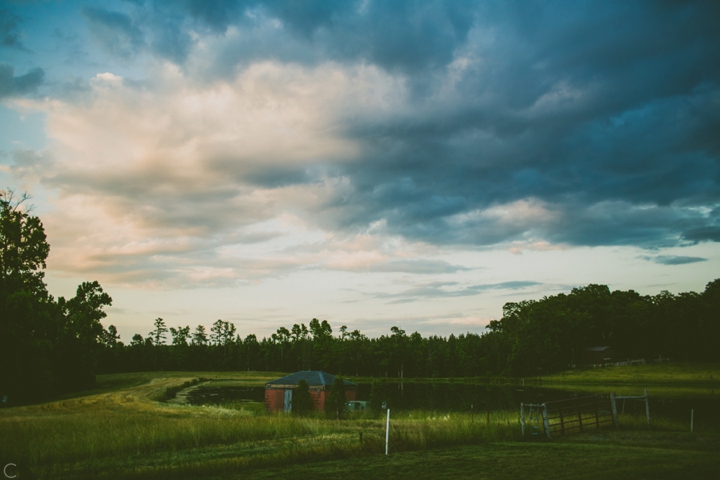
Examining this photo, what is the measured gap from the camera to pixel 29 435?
2170 centimetres

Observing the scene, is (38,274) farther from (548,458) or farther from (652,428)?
(652,428)

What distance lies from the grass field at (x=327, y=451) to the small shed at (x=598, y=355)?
311 feet

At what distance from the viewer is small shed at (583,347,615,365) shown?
11100 cm

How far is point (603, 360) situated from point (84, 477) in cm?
11879

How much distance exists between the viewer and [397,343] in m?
134

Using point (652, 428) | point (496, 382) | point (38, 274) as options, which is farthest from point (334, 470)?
point (496, 382)

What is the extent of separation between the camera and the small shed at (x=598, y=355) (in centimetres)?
11100

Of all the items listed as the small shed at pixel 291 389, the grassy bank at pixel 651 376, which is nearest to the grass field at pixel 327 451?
the small shed at pixel 291 389

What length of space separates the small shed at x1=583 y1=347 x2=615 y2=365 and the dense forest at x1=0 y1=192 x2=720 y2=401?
249 cm

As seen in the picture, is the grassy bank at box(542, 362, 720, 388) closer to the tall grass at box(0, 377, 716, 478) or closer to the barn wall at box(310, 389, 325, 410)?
the barn wall at box(310, 389, 325, 410)

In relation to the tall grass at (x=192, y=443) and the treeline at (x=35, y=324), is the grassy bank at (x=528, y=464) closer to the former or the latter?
the tall grass at (x=192, y=443)

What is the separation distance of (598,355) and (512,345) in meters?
20.2

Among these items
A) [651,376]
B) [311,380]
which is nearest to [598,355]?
[651,376]

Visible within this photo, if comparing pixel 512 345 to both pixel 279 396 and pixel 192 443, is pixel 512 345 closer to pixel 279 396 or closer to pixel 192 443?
pixel 279 396
